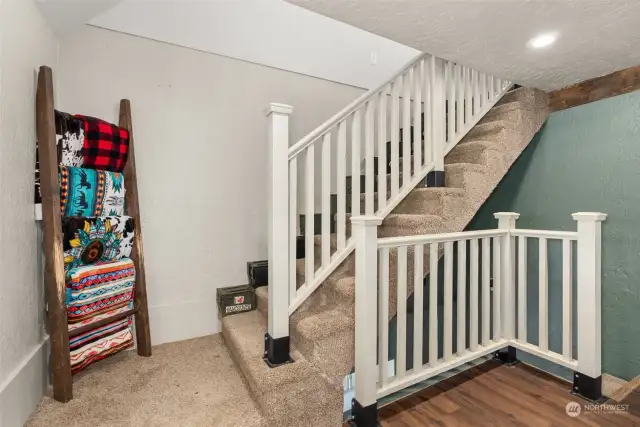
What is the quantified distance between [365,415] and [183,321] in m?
1.45

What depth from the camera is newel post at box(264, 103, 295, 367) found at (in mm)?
1623

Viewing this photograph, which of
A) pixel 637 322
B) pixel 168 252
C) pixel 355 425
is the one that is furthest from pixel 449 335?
pixel 168 252

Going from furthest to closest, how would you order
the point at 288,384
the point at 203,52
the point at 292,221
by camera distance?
the point at 203,52, the point at 292,221, the point at 288,384

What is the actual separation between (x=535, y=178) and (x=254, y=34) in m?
2.68

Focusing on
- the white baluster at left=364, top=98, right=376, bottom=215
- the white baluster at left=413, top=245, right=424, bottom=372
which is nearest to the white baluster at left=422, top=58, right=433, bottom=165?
the white baluster at left=364, top=98, right=376, bottom=215

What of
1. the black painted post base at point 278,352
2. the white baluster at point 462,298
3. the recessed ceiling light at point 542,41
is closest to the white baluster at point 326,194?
the black painted post base at point 278,352

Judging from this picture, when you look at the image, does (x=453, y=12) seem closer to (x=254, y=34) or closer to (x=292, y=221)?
(x=292, y=221)

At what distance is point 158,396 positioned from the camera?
158 cm

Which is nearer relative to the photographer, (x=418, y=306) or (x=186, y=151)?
(x=418, y=306)

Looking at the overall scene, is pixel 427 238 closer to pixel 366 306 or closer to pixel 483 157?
pixel 366 306

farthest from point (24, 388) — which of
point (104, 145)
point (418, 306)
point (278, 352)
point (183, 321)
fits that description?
point (418, 306)

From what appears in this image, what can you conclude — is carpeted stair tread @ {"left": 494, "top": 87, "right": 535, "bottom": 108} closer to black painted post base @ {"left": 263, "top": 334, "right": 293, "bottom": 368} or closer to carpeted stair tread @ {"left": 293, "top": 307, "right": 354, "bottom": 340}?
carpeted stair tread @ {"left": 293, "top": 307, "right": 354, "bottom": 340}

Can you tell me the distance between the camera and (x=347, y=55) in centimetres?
308

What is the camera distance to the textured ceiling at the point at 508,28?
151 cm
